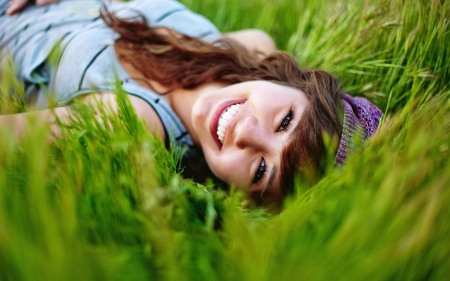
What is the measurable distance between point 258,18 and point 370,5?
84 centimetres

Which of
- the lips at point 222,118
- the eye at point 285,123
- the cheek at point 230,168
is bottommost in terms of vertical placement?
the cheek at point 230,168

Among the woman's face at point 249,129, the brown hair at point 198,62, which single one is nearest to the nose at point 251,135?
the woman's face at point 249,129

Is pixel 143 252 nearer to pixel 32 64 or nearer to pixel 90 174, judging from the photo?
pixel 90 174

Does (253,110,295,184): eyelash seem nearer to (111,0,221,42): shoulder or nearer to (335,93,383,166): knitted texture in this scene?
(335,93,383,166): knitted texture

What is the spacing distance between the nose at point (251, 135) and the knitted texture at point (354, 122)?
0.23 m

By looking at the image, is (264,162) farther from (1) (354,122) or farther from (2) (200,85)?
(2) (200,85)

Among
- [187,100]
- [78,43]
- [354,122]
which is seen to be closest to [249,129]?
[354,122]

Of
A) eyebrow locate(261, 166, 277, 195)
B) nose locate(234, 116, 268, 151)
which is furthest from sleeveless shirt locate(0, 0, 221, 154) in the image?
eyebrow locate(261, 166, 277, 195)

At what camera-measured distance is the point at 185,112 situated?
154 cm

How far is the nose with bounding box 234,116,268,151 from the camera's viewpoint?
1182 millimetres

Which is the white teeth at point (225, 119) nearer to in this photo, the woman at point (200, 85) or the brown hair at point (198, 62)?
the woman at point (200, 85)

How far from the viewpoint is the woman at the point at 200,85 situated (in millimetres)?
1181

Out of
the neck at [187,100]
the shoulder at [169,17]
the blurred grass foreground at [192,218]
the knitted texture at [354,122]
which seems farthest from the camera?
the shoulder at [169,17]

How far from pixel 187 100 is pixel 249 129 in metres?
0.46
